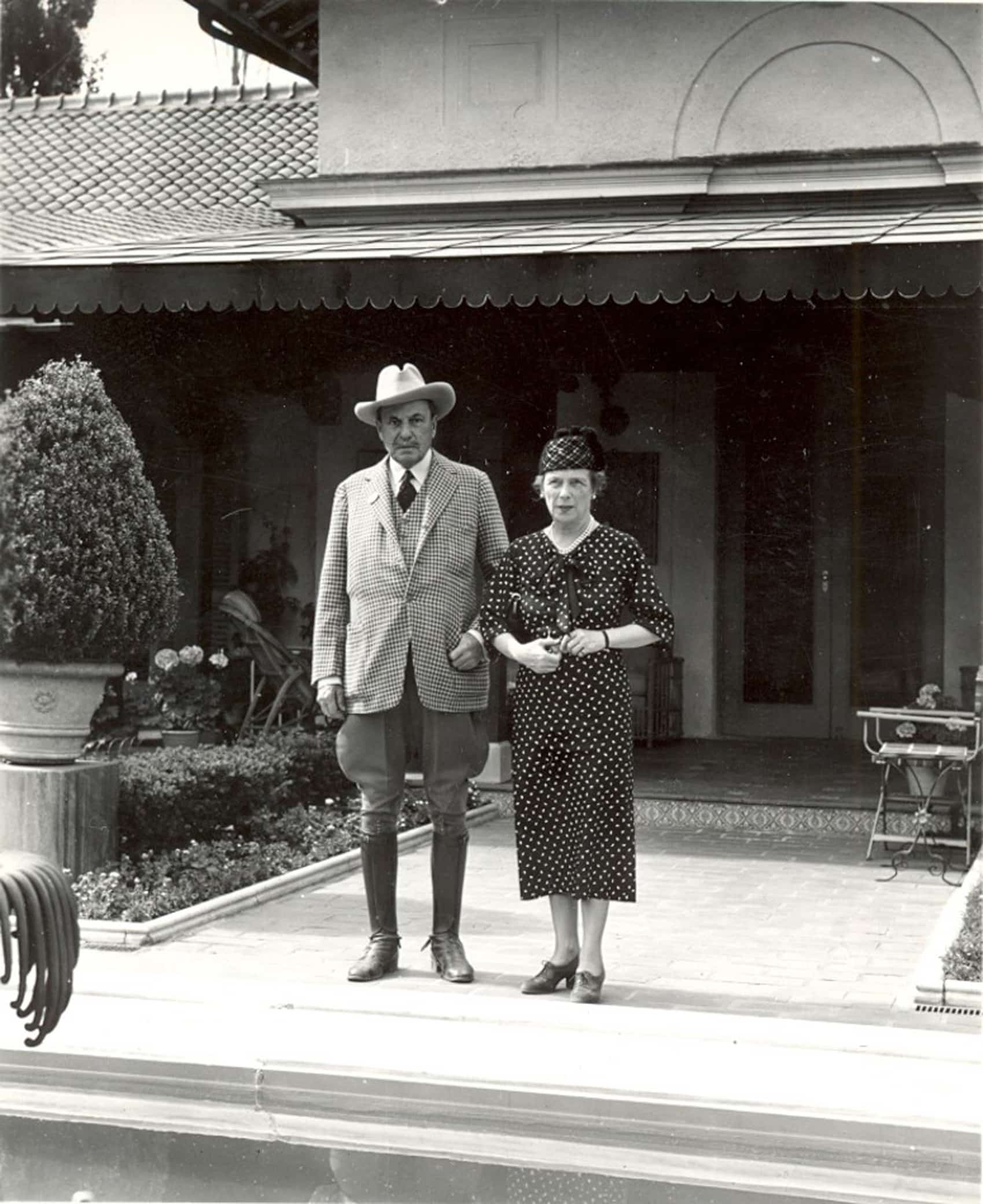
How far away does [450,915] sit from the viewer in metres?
5.46

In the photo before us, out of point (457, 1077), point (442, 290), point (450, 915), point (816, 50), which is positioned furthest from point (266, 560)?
point (457, 1077)

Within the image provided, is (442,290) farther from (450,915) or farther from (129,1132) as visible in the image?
(129,1132)

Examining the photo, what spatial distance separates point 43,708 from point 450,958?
2055 mm

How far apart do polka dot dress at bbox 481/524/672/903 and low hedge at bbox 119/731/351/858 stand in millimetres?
2487

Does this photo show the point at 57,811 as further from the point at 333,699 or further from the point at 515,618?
the point at 515,618

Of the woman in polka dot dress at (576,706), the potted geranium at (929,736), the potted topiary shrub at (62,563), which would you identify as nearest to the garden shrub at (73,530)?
the potted topiary shrub at (62,563)

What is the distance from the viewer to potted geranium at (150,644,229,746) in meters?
10.3

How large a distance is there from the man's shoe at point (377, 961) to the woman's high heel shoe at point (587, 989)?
0.72 meters

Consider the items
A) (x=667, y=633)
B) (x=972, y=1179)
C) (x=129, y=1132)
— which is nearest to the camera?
(x=972, y=1179)

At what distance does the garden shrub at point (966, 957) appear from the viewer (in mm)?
5195

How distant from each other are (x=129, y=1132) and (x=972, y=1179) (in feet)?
7.06

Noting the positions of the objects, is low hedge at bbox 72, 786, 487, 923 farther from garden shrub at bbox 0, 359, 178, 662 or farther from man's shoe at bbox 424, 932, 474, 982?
man's shoe at bbox 424, 932, 474, 982

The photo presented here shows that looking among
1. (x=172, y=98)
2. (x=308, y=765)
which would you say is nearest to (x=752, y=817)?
(x=308, y=765)

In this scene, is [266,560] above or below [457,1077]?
above
